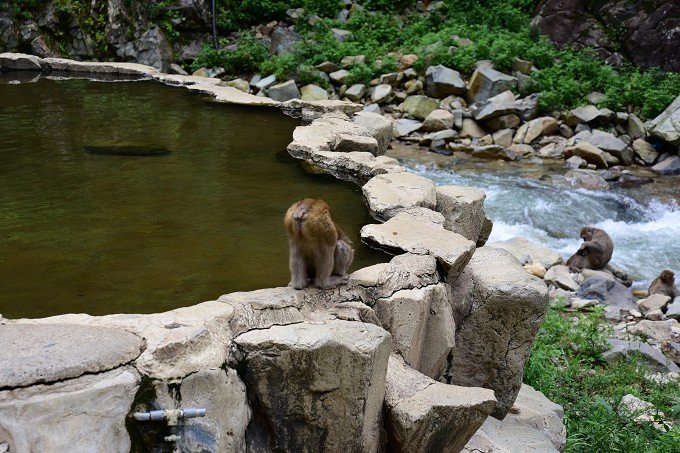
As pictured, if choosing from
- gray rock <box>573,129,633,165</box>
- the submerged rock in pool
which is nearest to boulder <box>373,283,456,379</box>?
the submerged rock in pool

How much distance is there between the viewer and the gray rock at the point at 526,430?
4.84 m

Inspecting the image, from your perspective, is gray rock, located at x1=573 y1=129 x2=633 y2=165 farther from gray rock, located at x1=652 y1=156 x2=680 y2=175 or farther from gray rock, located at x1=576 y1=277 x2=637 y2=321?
gray rock, located at x1=576 y1=277 x2=637 y2=321

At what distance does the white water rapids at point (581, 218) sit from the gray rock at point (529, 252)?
0.39m

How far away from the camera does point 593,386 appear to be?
6855 mm

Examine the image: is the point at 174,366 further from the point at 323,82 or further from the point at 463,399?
the point at 323,82

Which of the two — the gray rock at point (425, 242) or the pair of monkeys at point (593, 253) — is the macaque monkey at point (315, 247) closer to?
the gray rock at point (425, 242)

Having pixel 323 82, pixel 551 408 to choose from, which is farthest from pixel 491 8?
pixel 551 408

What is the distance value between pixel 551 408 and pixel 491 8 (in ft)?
45.4

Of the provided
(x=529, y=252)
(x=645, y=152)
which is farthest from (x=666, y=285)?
(x=645, y=152)

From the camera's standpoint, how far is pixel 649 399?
6617 millimetres

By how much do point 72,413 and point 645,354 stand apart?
596 centimetres

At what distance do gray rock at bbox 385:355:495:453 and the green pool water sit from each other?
118cm

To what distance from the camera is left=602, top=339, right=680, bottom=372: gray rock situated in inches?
289

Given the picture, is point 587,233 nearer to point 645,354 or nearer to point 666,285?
point 666,285
